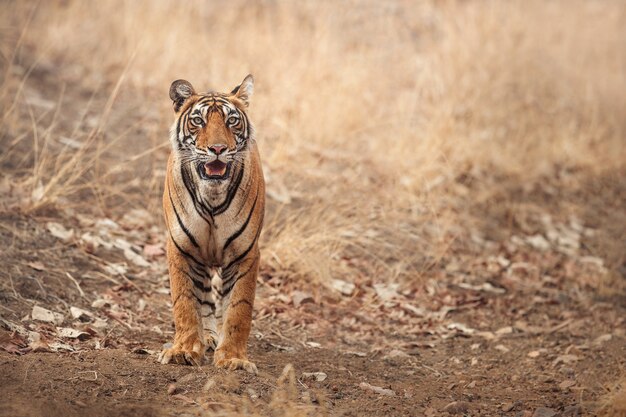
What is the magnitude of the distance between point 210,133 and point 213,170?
Answer: 0.18m

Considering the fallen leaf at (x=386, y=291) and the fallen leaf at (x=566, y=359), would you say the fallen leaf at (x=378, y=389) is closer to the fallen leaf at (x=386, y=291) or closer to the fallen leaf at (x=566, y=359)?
the fallen leaf at (x=566, y=359)

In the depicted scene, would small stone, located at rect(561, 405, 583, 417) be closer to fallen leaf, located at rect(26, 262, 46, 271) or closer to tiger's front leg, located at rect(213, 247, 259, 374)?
tiger's front leg, located at rect(213, 247, 259, 374)

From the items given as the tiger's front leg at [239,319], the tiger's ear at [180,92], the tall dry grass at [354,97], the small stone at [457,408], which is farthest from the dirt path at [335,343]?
the tiger's ear at [180,92]

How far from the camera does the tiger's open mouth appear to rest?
13.4 ft

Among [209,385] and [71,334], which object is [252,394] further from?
[71,334]

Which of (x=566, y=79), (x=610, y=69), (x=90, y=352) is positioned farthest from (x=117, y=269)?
(x=610, y=69)

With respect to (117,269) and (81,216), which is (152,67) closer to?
(81,216)

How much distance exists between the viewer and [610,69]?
11883 millimetres

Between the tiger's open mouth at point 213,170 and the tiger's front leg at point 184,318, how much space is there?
42 cm

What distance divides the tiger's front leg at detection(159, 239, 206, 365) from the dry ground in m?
0.09

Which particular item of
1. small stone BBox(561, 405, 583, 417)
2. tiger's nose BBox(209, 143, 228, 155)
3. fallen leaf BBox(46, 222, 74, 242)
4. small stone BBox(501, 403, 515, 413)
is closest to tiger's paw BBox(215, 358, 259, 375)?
tiger's nose BBox(209, 143, 228, 155)

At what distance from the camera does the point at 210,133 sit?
4035 mm

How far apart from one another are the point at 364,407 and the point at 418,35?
8.14 metres

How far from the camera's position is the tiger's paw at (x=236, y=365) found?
4.05 metres
